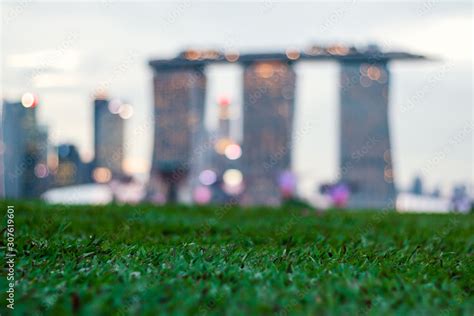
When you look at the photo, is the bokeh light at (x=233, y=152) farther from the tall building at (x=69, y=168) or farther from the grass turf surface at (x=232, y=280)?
the grass turf surface at (x=232, y=280)

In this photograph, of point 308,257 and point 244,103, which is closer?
point 308,257

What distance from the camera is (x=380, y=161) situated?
7319 centimetres

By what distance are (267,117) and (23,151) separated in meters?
28.0

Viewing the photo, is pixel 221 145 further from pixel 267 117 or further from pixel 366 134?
pixel 366 134

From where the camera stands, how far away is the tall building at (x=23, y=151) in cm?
5750

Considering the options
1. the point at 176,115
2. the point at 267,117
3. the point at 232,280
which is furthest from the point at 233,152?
the point at 232,280

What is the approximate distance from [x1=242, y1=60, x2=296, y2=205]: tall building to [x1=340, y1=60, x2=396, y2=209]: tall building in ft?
20.2

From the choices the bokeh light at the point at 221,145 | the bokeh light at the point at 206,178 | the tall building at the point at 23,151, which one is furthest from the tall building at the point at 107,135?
the bokeh light at the point at 206,178

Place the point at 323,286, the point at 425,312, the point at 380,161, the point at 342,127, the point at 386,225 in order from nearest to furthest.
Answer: the point at 425,312 → the point at 323,286 → the point at 386,225 → the point at 380,161 → the point at 342,127

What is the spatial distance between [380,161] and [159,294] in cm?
7226

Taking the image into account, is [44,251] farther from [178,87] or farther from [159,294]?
[178,87]

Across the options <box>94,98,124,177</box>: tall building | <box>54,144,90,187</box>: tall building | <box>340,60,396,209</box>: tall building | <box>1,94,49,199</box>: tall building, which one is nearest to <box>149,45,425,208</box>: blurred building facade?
<box>340,60,396,209</box>: tall building

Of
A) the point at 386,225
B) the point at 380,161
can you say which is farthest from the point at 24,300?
the point at 380,161

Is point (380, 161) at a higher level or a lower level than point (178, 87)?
lower
